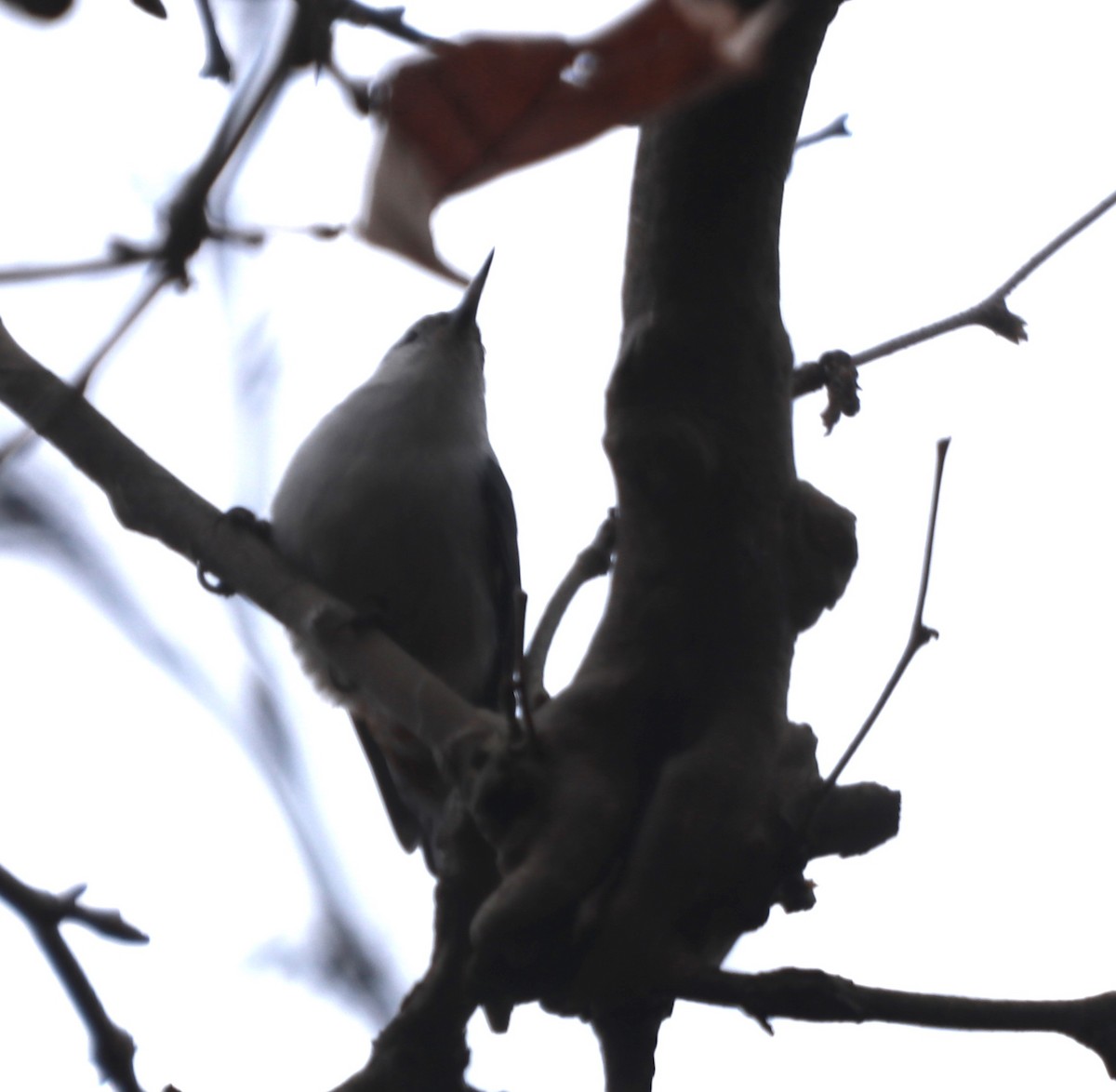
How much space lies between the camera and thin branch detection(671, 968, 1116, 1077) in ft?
4.26

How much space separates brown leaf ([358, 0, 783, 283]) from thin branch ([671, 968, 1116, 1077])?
0.89 m

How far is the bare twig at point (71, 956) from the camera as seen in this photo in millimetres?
1480

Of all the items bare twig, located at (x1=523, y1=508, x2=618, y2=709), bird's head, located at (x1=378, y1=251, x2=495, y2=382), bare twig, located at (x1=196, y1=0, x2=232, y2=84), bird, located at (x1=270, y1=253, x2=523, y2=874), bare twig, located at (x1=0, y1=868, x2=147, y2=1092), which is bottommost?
bare twig, located at (x1=0, y1=868, x2=147, y2=1092)

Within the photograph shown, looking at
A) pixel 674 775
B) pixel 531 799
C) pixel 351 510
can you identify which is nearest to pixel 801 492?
pixel 674 775

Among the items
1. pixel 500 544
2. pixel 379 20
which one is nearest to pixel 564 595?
pixel 379 20

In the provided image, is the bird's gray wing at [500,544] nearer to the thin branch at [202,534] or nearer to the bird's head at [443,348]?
the bird's head at [443,348]

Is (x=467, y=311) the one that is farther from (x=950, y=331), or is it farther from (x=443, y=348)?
(x=950, y=331)

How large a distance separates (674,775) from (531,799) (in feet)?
0.59

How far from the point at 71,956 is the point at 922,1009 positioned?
100cm

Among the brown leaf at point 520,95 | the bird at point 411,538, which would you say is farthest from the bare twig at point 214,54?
the bird at point 411,538

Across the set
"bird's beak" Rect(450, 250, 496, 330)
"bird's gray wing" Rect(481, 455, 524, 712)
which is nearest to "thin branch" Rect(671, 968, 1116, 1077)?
"bird's gray wing" Rect(481, 455, 524, 712)

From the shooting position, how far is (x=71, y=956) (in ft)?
4.94

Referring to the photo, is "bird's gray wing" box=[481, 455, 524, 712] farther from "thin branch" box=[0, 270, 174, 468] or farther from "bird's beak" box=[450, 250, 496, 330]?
"thin branch" box=[0, 270, 174, 468]

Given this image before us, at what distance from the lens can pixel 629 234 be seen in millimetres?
1474
